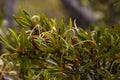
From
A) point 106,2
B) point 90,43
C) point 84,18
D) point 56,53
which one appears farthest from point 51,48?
point 84,18

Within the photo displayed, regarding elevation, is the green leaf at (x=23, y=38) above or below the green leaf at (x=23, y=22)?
below

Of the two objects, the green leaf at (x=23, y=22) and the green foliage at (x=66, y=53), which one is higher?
the green leaf at (x=23, y=22)

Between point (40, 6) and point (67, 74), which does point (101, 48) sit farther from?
point (40, 6)

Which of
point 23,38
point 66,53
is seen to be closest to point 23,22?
point 23,38

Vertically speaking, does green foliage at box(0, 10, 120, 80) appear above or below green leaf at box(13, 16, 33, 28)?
below

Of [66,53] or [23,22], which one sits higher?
[23,22]

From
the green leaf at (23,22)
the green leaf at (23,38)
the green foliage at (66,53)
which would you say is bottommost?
the green foliage at (66,53)

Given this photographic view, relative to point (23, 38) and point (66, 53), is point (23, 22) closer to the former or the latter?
point (23, 38)

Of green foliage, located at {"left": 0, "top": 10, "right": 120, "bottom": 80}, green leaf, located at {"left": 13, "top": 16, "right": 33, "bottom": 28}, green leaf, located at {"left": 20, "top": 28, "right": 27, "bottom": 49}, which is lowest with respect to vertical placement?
green foliage, located at {"left": 0, "top": 10, "right": 120, "bottom": 80}
